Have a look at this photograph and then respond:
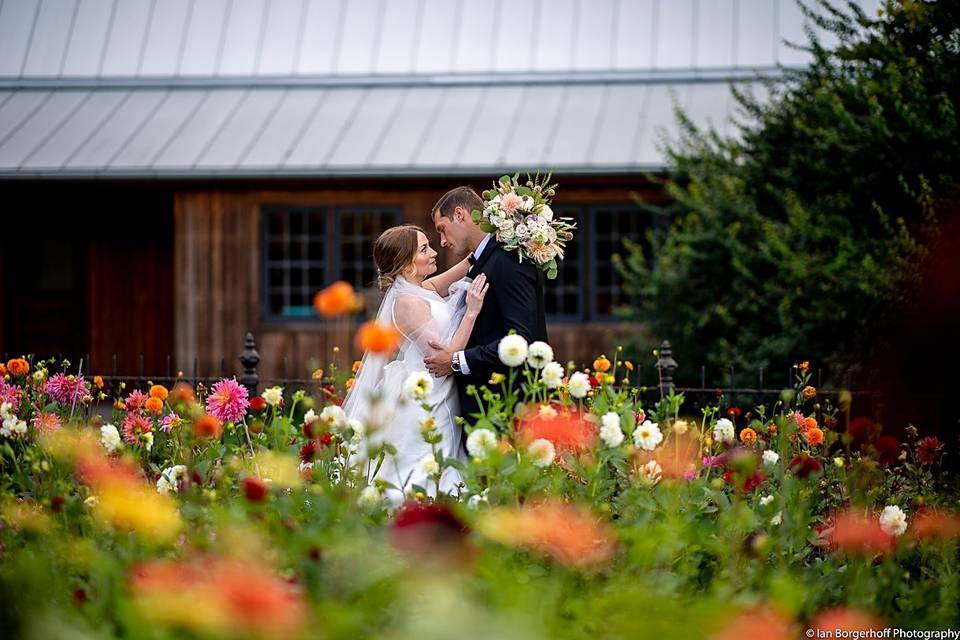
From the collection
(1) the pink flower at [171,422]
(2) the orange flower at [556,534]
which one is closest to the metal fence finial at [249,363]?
(1) the pink flower at [171,422]

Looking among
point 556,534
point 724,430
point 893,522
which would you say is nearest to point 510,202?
point 724,430

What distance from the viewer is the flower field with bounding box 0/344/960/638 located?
2.41m

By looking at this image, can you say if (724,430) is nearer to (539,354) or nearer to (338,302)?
(539,354)

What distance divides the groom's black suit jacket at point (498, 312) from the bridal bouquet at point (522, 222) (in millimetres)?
60

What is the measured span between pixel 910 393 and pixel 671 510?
4.20 meters

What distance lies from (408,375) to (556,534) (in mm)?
2338

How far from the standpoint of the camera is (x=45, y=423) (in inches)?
176

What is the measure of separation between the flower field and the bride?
0.57 metres

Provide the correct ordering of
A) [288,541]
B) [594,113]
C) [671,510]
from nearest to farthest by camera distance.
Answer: [288,541]
[671,510]
[594,113]

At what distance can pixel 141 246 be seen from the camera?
14.4 m

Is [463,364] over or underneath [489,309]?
underneath

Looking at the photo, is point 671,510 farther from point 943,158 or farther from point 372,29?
point 372,29

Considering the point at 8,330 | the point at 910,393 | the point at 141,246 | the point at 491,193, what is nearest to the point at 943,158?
the point at 910,393

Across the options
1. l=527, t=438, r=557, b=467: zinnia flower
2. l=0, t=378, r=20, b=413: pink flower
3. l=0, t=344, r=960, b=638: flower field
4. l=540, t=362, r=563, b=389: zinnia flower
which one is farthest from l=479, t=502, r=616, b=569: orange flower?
l=0, t=378, r=20, b=413: pink flower
